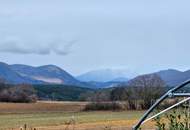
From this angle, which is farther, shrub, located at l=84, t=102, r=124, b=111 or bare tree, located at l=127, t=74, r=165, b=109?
shrub, located at l=84, t=102, r=124, b=111

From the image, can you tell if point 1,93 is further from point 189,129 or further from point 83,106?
point 189,129

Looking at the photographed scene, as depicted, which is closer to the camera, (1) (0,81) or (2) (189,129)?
(2) (189,129)

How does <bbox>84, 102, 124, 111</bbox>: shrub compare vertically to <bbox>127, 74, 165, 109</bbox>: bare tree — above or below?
below

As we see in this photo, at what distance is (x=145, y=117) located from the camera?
9414mm

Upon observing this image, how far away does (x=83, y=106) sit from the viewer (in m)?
108

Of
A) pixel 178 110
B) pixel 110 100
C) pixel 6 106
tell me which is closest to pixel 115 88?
pixel 110 100

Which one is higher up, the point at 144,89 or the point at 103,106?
the point at 144,89

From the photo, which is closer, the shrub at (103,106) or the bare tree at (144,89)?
the bare tree at (144,89)

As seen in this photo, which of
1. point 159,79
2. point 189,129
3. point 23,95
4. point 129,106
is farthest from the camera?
point 23,95

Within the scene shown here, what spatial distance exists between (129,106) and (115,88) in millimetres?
15002

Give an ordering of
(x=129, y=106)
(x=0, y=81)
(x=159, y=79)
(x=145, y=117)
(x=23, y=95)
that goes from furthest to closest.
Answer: (x=0, y=81), (x=23, y=95), (x=159, y=79), (x=129, y=106), (x=145, y=117)

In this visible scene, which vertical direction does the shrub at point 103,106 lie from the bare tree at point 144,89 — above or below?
below

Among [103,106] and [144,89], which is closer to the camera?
[103,106]

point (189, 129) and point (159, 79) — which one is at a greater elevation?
point (159, 79)
